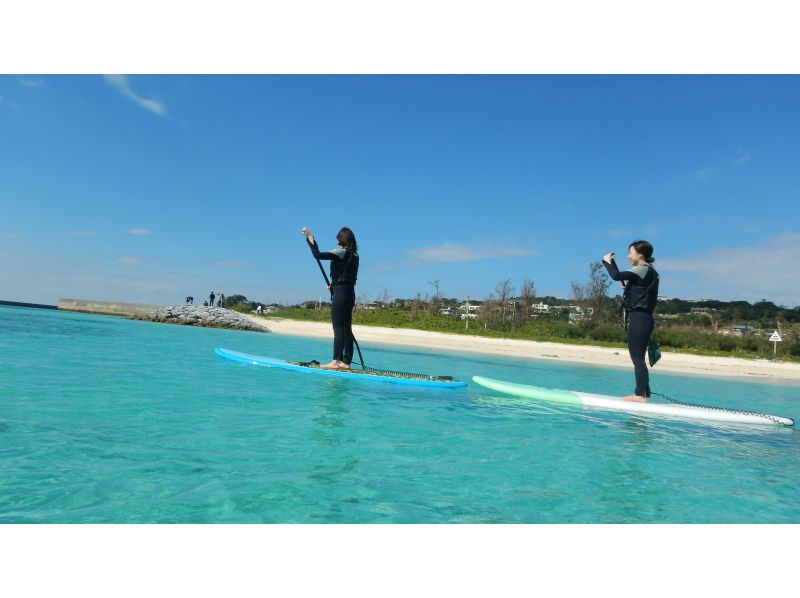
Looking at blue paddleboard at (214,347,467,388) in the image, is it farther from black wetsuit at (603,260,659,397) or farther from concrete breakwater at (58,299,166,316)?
concrete breakwater at (58,299,166,316)

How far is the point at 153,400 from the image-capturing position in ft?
18.9

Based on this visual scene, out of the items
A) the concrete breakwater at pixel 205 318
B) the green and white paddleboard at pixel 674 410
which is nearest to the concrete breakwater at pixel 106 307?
the concrete breakwater at pixel 205 318

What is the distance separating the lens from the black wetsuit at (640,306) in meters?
7.21

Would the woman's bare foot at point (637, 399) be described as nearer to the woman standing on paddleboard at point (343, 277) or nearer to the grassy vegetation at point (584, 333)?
the woman standing on paddleboard at point (343, 277)

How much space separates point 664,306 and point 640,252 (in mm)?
42023

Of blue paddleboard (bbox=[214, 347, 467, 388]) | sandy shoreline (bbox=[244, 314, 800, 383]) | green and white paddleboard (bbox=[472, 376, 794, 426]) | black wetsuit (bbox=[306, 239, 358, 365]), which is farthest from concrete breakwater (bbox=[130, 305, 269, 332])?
green and white paddleboard (bbox=[472, 376, 794, 426])

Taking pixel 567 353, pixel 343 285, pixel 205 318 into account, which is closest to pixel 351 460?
pixel 343 285

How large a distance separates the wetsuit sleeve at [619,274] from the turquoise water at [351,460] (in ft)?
6.84

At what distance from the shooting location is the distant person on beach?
285 inches

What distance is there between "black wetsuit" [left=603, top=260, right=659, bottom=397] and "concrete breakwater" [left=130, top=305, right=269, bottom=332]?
30.9 meters

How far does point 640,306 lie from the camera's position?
7.32 meters

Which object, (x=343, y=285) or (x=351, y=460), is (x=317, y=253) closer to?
(x=343, y=285)

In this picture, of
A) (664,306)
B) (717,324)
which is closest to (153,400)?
(717,324)
